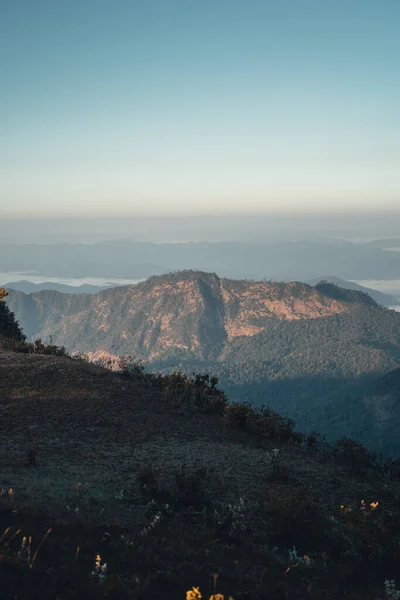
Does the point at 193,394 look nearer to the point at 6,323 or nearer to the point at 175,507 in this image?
the point at 175,507

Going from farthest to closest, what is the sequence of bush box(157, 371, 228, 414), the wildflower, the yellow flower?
bush box(157, 371, 228, 414), the wildflower, the yellow flower

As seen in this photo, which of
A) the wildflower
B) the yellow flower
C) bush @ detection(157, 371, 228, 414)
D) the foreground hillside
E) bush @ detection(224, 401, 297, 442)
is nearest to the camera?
the yellow flower

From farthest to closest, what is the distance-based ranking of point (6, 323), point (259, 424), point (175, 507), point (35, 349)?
point (6, 323) < point (35, 349) < point (259, 424) < point (175, 507)

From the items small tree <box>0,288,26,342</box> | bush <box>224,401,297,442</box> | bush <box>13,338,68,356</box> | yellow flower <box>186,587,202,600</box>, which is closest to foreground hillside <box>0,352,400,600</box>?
bush <box>224,401,297,442</box>

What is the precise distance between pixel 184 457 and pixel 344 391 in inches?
7396

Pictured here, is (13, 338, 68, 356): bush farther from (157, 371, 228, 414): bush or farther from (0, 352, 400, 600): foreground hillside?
(0, 352, 400, 600): foreground hillside

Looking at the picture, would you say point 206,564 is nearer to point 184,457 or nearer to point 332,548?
point 332,548

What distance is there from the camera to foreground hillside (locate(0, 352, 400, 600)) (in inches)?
277

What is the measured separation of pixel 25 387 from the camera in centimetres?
1852

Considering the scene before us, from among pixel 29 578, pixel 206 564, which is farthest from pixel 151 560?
pixel 29 578

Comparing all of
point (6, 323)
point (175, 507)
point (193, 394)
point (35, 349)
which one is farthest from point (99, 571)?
point (6, 323)

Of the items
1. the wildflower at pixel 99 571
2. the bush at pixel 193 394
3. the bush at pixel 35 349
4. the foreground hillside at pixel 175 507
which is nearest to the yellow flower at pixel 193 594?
the foreground hillside at pixel 175 507

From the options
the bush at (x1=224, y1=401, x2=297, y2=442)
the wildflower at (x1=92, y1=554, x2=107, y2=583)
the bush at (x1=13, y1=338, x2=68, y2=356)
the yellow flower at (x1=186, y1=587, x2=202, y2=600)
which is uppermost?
the yellow flower at (x1=186, y1=587, x2=202, y2=600)

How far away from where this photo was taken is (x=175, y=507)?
10.2m
